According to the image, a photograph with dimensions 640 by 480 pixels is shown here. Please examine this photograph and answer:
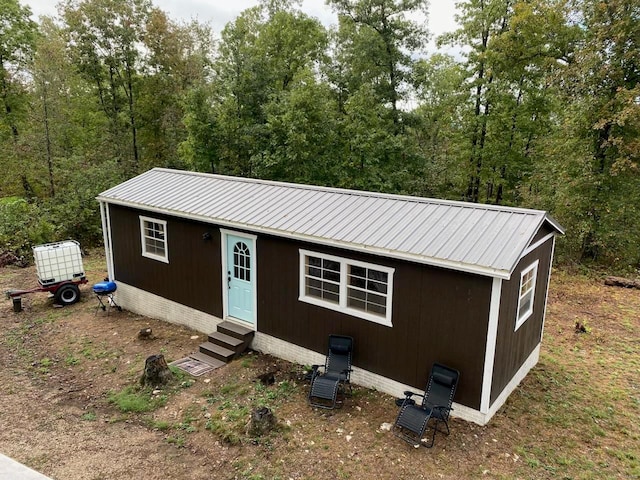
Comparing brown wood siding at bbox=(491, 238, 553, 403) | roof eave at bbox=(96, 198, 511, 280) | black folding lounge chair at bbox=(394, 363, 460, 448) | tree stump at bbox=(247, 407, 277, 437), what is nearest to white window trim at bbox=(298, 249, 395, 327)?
roof eave at bbox=(96, 198, 511, 280)

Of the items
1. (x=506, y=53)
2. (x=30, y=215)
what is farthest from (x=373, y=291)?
(x=30, y=215)

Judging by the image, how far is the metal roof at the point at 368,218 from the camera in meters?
6.15

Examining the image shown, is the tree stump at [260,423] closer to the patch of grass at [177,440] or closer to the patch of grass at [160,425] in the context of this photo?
the patch of grass at [177,440]

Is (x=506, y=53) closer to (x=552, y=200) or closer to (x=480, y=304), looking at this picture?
(x=552, y=200)

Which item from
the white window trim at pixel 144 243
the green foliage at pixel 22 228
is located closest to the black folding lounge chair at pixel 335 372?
the white window trim at pixel 144 243

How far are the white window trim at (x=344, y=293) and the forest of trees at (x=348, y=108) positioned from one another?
1002cm

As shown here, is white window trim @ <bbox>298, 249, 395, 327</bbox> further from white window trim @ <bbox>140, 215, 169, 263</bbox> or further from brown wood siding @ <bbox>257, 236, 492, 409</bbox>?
white window trim @ <bbox>140, 215, 169, 263</bbox>

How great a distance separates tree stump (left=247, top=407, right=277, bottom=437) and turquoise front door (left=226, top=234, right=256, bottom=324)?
2.79 m

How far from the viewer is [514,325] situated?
6738mm

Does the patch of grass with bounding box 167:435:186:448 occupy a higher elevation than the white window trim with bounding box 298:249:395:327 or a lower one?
lower

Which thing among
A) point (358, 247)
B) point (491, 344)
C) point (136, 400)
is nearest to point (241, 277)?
point (136, 400)

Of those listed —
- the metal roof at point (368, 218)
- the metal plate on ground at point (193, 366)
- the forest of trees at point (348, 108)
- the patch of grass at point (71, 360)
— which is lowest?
the patch of grass at point (71, 360)

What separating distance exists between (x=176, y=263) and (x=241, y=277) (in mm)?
1935

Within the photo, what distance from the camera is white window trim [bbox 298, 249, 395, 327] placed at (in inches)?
269
